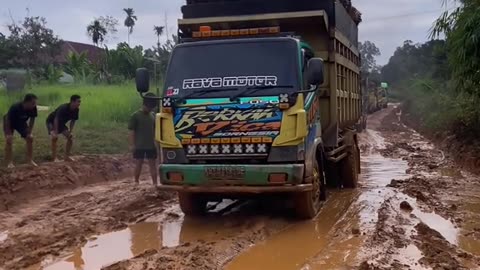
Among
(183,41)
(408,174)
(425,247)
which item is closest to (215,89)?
(183,41)

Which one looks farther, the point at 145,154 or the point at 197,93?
the point at 145,154

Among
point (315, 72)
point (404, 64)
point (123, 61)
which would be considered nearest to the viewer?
point (315, 72)

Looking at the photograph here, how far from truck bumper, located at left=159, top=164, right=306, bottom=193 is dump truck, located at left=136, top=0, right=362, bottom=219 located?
12 millimetres

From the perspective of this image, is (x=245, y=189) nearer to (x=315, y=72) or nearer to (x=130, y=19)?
(x=315, y=72)

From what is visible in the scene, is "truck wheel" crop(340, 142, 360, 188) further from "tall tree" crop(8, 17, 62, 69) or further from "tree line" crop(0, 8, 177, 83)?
"tall tree" crop(8, 17, 62, 69)

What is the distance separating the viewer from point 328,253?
605 centimetres

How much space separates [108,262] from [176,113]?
80.2 inches

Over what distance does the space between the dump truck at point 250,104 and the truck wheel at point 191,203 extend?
0.02 metres

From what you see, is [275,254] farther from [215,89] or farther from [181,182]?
[215,89]

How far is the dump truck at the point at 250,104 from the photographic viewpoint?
267 inches

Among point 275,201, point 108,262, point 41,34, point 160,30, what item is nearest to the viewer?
point 108,262

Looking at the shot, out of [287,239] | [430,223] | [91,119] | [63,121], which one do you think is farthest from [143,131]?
[91,119]

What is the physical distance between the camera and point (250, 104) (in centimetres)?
688

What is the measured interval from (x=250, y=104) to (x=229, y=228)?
157cm
